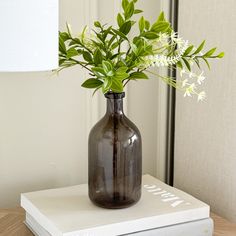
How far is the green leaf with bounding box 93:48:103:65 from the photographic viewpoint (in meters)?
0.99

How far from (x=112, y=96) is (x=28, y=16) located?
0.28 meters

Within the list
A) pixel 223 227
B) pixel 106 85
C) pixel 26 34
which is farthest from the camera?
pixel 223 227

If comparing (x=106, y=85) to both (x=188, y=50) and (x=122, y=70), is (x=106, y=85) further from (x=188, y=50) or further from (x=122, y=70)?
(x=188, y=50)

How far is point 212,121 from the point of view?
3.91 feet

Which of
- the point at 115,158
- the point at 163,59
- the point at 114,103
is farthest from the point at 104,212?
the point at 163,59

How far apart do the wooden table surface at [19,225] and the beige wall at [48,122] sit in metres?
0.12

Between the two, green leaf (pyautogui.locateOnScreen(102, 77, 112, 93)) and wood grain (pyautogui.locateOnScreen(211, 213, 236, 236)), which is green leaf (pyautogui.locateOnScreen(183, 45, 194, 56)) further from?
wood grain (pyautogui.locateOnScreen(211, 213, 236, 236))

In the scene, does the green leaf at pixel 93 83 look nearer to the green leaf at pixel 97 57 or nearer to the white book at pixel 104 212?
the green leaf at pixel 97 57

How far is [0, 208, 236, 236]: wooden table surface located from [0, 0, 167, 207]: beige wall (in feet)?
0.38

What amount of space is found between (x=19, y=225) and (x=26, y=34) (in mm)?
472

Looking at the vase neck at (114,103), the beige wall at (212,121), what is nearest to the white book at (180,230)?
the beige wall at (212,121)

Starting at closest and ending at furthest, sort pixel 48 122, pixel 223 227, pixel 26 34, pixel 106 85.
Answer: pixel 26 34 < pixel 106 85 < pixel 223 227 < pixel 48 122

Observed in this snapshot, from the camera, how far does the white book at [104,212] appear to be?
0.96m

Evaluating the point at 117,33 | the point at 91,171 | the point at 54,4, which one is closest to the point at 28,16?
the point at 54,4
